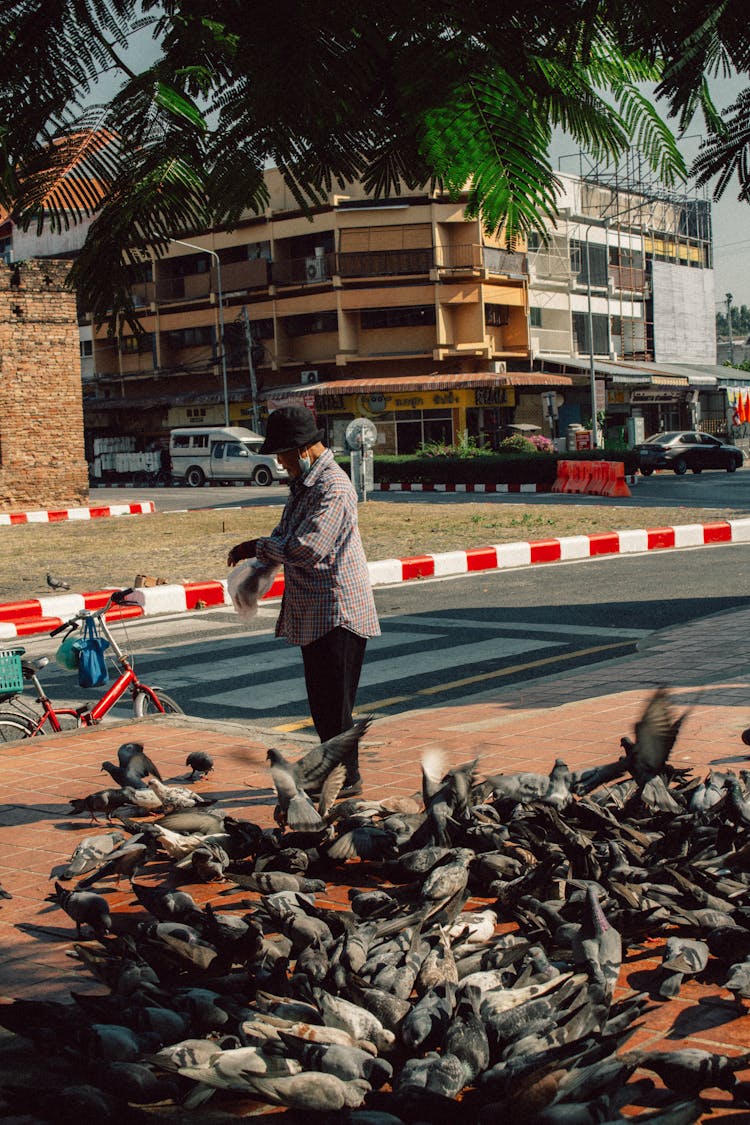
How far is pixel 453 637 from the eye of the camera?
10531 millimetres

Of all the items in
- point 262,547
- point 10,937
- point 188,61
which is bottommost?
point 10,937

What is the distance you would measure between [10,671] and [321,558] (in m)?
2.20

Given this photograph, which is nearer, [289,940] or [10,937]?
[289,940]

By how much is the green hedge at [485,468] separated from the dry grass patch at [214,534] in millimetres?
6414

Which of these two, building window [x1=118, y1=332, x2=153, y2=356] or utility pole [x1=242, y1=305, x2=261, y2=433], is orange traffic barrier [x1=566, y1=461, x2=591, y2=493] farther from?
building window [x1=118, y1=332, x2=153, y2=356]

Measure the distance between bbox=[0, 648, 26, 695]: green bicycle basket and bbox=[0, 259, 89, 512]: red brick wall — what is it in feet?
76.6

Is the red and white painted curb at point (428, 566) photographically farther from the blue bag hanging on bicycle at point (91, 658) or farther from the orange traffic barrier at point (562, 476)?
the orange traffic barrier at point (562, 476)

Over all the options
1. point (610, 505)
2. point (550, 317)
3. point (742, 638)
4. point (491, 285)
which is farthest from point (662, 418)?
point (742, 638)

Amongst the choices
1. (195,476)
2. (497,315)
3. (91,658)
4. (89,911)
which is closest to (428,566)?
(91,658)

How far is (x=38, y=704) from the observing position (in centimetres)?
760

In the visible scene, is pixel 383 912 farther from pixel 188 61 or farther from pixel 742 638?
pixel 742 638

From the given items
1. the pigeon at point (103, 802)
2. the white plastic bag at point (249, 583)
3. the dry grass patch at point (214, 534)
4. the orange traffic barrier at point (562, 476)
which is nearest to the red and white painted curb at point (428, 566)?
the dry grass patch at point (214, 534)

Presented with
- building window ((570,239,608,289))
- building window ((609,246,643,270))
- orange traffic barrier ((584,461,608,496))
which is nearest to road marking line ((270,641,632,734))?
orange traffic barrier ((584,461,608,496))

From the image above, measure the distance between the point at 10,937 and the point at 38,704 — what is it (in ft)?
12.6
